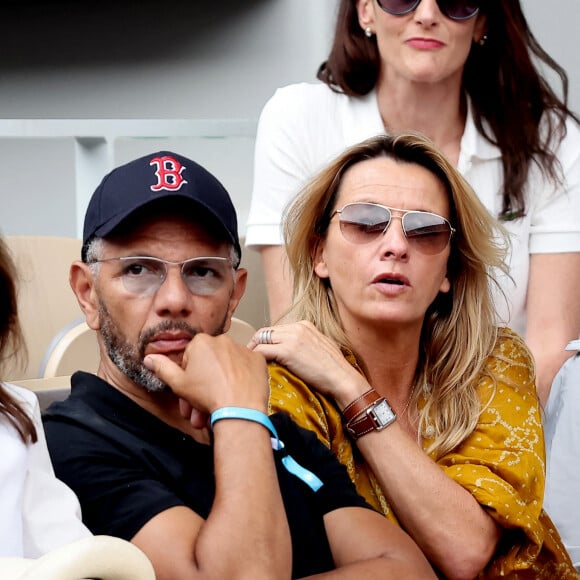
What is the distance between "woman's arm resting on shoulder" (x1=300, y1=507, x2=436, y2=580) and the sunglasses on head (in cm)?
148

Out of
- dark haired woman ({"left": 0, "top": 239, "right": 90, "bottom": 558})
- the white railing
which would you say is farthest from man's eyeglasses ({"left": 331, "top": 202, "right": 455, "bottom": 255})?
the white railing

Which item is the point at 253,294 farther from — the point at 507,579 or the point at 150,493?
the point at 150,493

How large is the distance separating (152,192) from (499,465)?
0.88 m

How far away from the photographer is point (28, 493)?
5.12ft

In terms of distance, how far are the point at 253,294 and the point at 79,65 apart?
5109 millimetres

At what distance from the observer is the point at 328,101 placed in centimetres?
310

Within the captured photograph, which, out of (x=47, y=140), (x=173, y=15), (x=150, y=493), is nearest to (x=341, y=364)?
(x=150, y=493)

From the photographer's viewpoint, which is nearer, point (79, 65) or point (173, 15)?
point (173, 15)

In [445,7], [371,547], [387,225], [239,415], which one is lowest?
[371,547]

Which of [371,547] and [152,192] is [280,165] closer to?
[152,192]

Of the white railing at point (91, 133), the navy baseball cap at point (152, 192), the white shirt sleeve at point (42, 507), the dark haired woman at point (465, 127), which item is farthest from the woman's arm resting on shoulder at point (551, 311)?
the white shirt sleeve at point (42, 507)

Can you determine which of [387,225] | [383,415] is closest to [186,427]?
[383,415]

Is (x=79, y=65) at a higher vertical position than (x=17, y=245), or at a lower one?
higher

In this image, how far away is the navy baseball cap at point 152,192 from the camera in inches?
76.2
